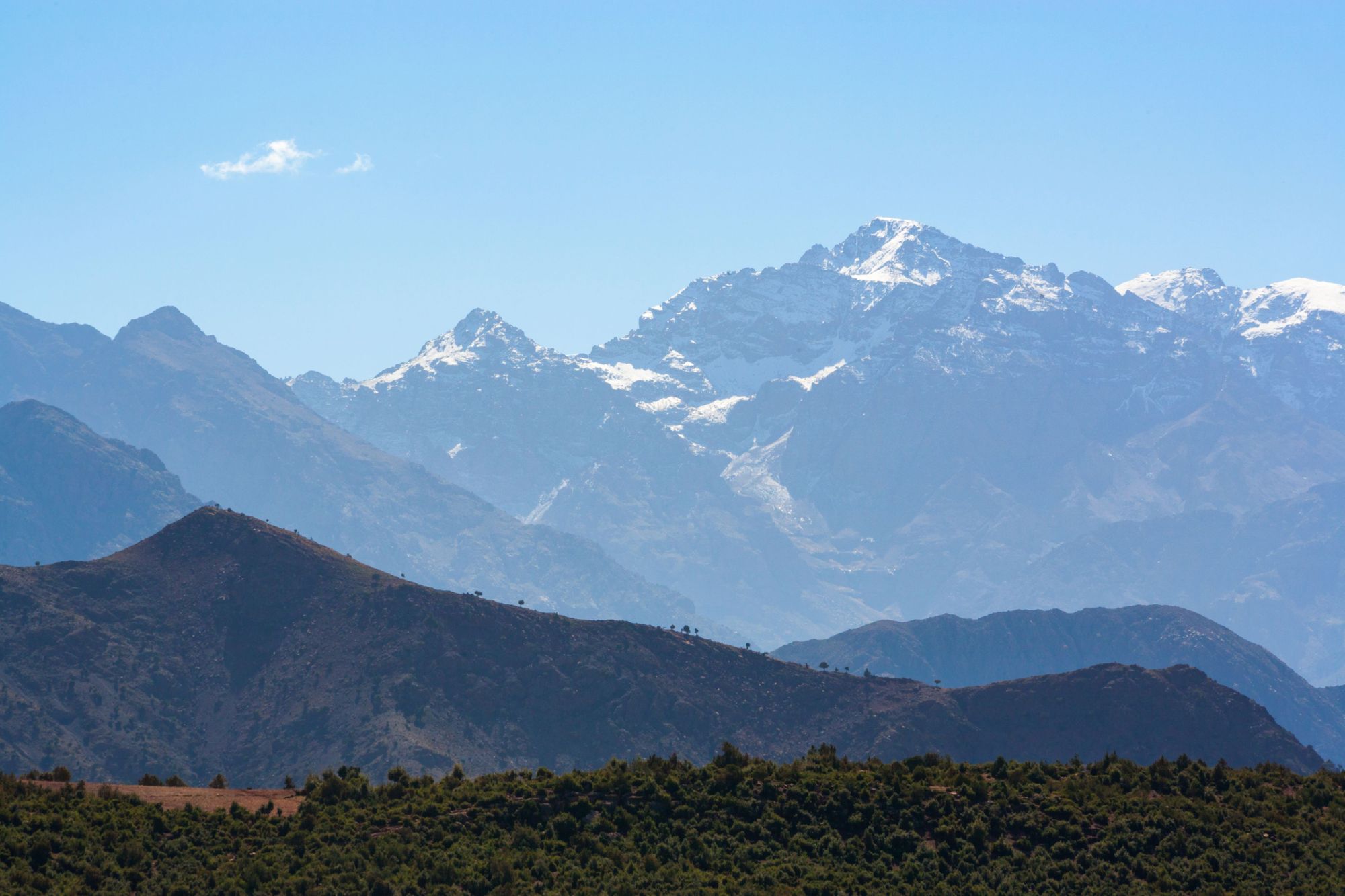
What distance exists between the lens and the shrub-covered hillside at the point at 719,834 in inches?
2783

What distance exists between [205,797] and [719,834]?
96.0 feet

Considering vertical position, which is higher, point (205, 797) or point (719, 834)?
point (719, 834)

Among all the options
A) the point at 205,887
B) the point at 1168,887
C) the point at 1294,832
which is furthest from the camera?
the point at 1294,832

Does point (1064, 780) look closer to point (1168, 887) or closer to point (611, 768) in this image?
point (1168, 887)

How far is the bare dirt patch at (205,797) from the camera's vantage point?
8112 centimetres

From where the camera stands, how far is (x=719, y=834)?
262ft

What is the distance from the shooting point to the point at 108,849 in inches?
2788

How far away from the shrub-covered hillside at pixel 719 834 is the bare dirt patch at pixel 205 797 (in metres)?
2.49

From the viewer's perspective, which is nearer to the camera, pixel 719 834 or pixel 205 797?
pixel 719 834

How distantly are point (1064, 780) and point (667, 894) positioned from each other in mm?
29809

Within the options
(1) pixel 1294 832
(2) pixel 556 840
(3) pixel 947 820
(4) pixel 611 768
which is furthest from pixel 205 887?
(1) pixel 1294 832

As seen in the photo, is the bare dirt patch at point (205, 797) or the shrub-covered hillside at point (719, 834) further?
the bare dirt patch at point (205, 797)

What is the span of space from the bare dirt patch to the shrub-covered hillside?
249cm

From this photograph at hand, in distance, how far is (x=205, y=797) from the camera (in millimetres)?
84562
